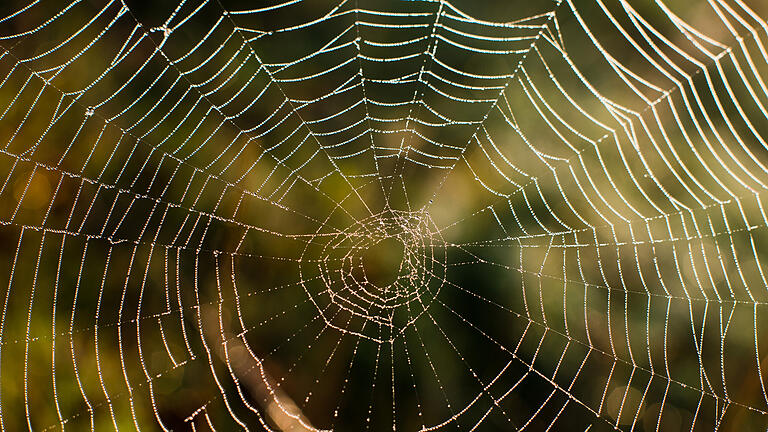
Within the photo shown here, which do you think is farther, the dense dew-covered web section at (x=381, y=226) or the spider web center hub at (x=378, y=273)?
the spider web center hub at (x=378, y=273)

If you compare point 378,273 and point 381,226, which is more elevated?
point 381,226

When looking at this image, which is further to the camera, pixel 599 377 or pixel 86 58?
pixel 599 377

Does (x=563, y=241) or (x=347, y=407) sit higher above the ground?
(x=563, y=241)

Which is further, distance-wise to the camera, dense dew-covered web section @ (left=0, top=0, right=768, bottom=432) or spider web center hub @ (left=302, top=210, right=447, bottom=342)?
spider web center hub @ (left=302, top=210, right=447, bottom=342)

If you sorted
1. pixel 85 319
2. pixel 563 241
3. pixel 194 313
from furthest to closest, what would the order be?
pixel 563 241 < pixel 194 313 < pixel 85 319

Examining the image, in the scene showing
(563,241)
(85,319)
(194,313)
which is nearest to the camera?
(85,319)

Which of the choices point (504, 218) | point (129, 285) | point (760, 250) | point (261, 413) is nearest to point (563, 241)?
point (504, 218)

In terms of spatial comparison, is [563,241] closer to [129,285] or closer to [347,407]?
[347,407]

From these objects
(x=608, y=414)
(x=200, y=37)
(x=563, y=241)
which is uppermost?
(x=200, y=37)
